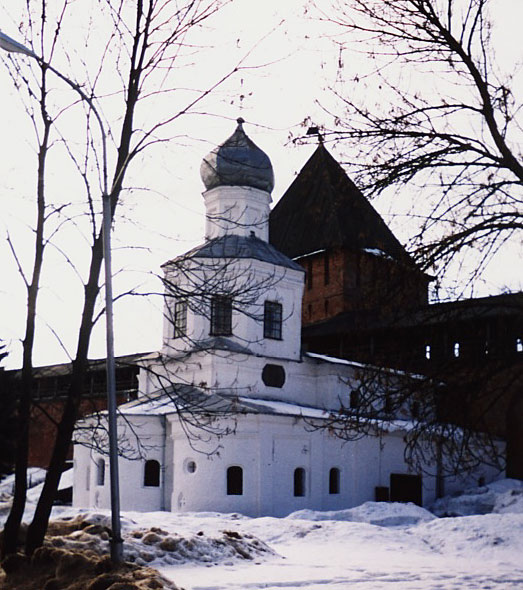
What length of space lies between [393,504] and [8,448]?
18.7 m

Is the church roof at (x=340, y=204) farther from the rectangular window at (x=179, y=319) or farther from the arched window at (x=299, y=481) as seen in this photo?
the arched window at (x=299, y=481)

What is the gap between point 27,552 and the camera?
11328 millimetres

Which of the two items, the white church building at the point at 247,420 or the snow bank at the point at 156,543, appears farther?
the white church building at the point at 247,420

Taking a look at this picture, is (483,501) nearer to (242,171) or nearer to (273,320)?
(273,320)

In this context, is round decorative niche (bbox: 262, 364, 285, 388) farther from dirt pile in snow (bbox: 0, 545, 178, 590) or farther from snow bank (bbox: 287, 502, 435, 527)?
dirt pile in snow (bbox: 0, 545, 178, 590)

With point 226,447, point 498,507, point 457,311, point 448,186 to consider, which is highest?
point 448,186

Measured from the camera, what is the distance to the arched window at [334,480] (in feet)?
107

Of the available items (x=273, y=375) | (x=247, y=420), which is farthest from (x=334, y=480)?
(x=247, y=420)

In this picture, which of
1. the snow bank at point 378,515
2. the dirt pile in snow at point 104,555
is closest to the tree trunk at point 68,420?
the dirt pile in snow at point 104,555

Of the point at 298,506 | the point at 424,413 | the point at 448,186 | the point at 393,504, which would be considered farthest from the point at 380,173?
the point at 298,506

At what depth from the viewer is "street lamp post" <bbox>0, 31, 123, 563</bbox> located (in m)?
9.99

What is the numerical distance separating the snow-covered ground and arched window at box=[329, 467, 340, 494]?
11.1 meters

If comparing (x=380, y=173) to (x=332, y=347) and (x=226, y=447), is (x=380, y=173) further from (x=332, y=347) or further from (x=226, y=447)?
(x=332, y=347)

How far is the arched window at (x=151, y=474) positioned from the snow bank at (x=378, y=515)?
20.5 ft
